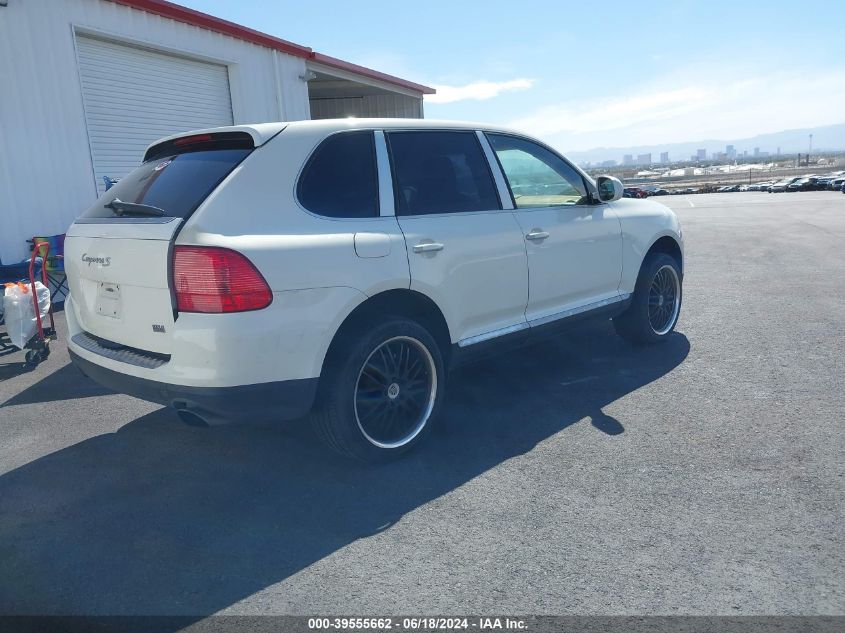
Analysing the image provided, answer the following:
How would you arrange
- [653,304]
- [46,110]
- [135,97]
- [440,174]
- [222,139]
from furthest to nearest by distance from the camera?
Result: [135,97] → [46,110] → [653,304] → [440,174] → [222,139]

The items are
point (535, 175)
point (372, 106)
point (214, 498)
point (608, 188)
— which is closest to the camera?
point (214, 498)

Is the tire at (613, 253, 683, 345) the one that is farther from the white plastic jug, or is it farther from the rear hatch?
the white plastic jug

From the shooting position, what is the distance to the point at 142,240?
3176 millimetres

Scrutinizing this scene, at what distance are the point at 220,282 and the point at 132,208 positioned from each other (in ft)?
2.72

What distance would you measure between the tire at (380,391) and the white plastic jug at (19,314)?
12.5 feet

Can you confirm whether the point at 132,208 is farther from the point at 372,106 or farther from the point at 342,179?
the point at 372,106

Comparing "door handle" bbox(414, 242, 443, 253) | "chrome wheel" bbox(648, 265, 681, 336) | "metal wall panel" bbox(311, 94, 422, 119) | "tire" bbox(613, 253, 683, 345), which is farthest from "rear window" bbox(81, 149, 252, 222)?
"metal wall panel" bbox(311, 94, 422, 119)

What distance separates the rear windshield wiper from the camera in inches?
128

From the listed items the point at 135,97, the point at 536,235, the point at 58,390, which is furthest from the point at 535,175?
the point at 135,97

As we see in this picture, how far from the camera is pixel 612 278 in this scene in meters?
5.19

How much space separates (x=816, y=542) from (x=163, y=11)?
1146 centimetres

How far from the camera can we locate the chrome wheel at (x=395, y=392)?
11.7 feet

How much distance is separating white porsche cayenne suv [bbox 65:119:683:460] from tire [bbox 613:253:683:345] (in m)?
1.23

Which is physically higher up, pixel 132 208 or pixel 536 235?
pixel 132 208
